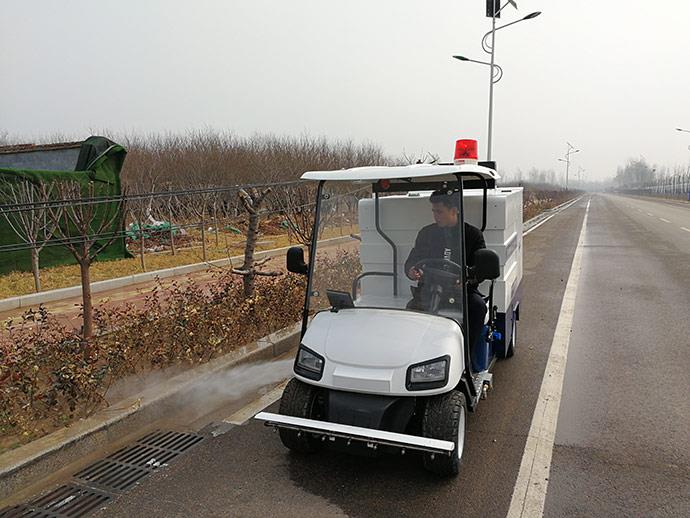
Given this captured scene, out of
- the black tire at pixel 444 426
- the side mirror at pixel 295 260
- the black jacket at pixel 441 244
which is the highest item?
the black jacket at pixel 441 244

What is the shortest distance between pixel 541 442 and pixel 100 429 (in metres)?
3.29

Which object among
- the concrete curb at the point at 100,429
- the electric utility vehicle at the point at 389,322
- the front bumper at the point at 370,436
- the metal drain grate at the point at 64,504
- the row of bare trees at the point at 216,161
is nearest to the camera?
the front bumper at the point at 370,436

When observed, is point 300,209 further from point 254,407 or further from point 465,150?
point 254,407

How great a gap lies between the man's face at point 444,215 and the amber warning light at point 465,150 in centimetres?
119

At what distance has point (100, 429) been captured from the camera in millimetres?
4062

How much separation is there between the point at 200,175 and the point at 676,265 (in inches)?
669

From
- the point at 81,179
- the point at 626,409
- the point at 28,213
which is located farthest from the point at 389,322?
the point at 81,179

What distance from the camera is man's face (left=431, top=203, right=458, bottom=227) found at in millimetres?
3912

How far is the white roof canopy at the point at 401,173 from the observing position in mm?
3590

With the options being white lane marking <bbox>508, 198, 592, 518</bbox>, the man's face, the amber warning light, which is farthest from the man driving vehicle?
the amber warning light

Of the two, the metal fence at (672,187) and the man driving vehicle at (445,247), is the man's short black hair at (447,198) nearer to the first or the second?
the man driving vehicle at (445,247)

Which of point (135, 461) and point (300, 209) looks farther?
point (300, 209)

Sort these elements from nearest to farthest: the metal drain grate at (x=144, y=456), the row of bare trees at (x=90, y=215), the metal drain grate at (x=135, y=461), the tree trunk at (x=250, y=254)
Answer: the metal drain grate at (x=135, y=461) < the metal drain grate at (x=144, y=456) < the row of bare trees at (x=90, y=215) < the tree trunk at (x=250, y=254)

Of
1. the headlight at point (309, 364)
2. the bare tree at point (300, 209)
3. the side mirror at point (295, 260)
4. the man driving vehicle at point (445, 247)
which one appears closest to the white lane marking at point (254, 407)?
the headlight at point (309, 364)
